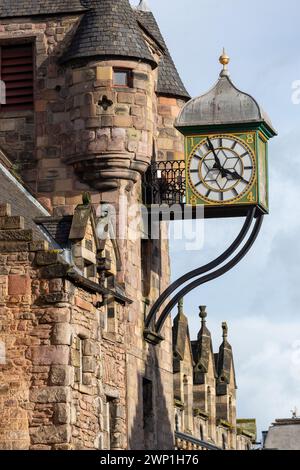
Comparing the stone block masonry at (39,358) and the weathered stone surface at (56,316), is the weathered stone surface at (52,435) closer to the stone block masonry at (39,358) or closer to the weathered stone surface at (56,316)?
the stone block masonry at (39,358)

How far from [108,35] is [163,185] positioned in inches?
159

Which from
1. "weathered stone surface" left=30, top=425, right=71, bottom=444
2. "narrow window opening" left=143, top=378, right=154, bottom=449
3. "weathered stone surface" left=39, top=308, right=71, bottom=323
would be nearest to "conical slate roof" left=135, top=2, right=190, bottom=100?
"narrow window opening" left=143, top=378, right=154, bottom=449

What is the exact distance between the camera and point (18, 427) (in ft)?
174

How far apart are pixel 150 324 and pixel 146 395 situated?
1734 mm

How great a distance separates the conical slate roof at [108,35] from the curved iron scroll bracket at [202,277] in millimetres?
4578

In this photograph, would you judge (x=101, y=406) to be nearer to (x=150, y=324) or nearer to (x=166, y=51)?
(x=150, y=324)

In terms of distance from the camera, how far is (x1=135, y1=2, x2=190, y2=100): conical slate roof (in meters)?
64.0

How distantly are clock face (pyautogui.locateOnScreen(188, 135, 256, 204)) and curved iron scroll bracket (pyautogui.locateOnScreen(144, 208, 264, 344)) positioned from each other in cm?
68

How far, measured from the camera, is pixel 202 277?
6134cm

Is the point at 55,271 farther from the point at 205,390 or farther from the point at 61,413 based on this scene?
the point at 205,390

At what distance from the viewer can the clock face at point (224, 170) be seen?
197 ft

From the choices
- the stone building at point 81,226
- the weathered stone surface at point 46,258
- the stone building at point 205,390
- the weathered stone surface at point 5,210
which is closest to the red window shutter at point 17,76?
the stone building at point 81,226
